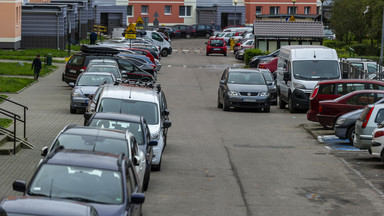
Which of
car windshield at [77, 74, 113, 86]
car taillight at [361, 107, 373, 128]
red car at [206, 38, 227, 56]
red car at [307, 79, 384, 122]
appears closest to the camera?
car taillight at [361, 107, 373, 128]

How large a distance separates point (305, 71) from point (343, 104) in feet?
24.4

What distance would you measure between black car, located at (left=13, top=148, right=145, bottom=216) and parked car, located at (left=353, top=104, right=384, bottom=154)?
1070cm

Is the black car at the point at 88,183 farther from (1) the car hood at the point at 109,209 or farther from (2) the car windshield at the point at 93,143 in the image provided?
(2) the car windshield at the point at 93,143

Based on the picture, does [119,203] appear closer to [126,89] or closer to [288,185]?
[288,185]

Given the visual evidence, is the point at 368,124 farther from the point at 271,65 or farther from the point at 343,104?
the point at 271,65

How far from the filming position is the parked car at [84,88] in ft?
95.0

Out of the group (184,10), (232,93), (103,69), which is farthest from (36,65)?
(184,10)

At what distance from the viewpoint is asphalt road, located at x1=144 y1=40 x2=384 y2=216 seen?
14.7 meters

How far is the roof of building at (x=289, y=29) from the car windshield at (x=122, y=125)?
1438 inches

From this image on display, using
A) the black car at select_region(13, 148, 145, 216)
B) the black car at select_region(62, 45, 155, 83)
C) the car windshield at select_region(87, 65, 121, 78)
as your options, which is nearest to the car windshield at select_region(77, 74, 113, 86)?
the car windshield at select_region(87, 65, 121, 78)

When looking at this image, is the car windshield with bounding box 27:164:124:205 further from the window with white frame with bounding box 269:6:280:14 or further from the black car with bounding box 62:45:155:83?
the window with white frame with bounding box 269:6:280:14

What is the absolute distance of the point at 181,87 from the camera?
42281 millimetres

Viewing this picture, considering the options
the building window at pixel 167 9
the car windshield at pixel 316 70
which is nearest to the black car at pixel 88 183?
the car windshield at pixel 316 70

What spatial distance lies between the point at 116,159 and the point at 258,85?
2140 centimetres
